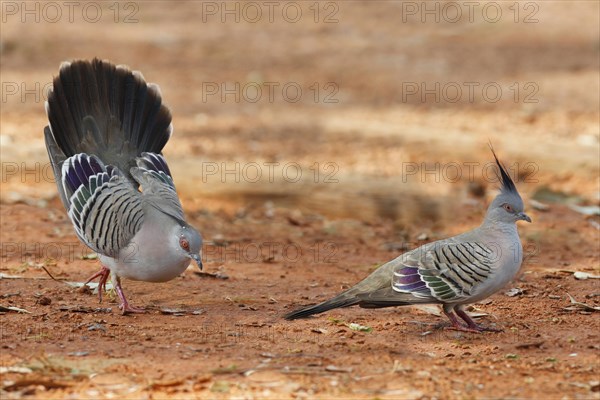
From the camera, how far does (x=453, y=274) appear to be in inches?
268

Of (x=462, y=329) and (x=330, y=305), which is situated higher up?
(x=330, y=305)

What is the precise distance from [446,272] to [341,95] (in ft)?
37.5

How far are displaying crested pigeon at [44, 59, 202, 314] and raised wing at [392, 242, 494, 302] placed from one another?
1.54 meters

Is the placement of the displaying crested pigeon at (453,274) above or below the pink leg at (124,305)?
above

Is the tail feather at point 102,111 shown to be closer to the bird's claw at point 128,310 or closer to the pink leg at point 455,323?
the bird's claw at point 128,310

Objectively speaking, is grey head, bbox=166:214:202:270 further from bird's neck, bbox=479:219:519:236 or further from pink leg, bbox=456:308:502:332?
bird's neck, bbox=479:219:519:236

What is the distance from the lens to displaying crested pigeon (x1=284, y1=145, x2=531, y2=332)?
6.77 meters

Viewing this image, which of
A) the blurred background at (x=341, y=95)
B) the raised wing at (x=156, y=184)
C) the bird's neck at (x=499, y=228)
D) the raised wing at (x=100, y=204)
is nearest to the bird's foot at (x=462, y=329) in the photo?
the bird's neck at (x=499, y=228)

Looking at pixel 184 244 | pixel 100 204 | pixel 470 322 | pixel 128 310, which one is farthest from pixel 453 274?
pixel 100 204

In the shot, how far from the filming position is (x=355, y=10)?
82.1ft

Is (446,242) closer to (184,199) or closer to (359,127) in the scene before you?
(184,199)

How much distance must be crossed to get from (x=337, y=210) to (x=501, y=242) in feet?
15.3

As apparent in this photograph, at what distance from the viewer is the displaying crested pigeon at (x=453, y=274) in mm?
6773

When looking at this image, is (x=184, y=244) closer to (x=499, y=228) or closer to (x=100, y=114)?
(x=100, y=114)
